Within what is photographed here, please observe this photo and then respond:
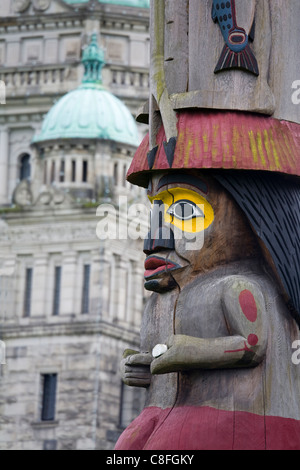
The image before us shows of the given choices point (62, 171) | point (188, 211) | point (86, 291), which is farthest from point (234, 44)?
point (62, 171)

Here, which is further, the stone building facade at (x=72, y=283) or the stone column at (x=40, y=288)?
the stone column at (x=40, y=288)

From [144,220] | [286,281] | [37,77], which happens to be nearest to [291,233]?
[286,281]

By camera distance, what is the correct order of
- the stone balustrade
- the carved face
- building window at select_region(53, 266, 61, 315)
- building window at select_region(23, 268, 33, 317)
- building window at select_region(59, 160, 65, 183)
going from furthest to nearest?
the stone balustrade
building window at select_region(23, 268, 33, 317)
building window at select_region(59, 160, 65, 183)
building window at select_region(53, 266, 61, 315)
the carved face

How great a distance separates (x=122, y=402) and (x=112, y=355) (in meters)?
1.54

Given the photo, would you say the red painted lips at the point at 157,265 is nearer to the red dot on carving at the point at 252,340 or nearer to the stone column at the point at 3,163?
the red dot on carving at the point at 252,340

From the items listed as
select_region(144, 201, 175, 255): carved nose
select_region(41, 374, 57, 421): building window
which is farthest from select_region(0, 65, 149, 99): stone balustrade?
select_region(144, 201, 175, 255): carved nose

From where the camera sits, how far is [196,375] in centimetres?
1144

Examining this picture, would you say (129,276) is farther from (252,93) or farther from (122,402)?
(252,93)

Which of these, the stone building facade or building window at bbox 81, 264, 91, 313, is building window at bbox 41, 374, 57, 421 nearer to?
the stone building facade

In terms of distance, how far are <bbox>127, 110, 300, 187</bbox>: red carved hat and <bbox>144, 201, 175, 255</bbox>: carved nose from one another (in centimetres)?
38

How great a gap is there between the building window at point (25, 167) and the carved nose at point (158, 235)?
4106 cm

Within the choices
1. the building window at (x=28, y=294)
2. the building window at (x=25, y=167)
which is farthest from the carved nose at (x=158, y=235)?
the building window at (x=25, y=167)

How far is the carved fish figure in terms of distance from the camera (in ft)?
38.8

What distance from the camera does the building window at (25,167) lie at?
53.0 m
